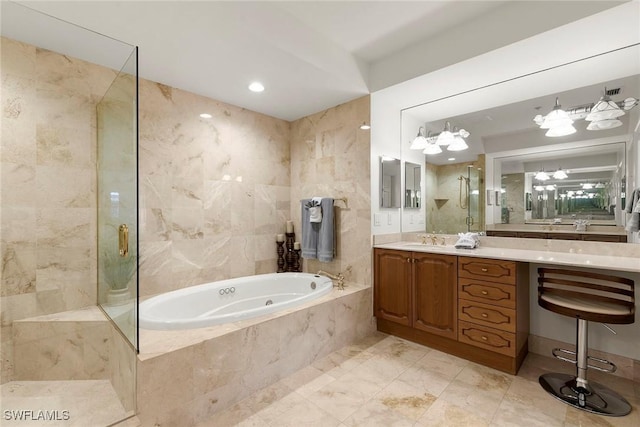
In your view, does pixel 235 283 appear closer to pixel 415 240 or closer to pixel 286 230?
pixel 286 230

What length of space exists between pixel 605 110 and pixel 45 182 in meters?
4.43

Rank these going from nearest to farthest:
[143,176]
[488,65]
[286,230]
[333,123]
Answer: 1. [488,65]
2. [143,176]
3. [333,123]
4. [286,230]

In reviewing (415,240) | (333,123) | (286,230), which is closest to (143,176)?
(286,230)

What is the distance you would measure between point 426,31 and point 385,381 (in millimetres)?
2730

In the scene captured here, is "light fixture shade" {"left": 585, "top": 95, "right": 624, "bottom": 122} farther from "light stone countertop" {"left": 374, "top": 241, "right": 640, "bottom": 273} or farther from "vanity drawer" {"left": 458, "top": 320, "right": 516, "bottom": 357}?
"vanity drawer" {"left": 458, "top": 320, "right": 516, "bottom": 357}

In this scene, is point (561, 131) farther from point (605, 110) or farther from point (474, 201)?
point (474, 201)

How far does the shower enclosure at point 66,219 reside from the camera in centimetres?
186

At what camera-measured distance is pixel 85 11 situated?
1.72 metres

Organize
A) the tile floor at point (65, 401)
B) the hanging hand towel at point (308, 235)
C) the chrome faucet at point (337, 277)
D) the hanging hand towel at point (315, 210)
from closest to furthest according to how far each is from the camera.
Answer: the tile floor at point (65, 401) → the chrome faucet at point (337, 277) → the hanging hand towel at point (315, 210) → the hanging hand towel at point (308, 235)

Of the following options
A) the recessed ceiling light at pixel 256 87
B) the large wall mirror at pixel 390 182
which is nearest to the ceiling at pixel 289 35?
the recessed ceiling light at pixel 256 87

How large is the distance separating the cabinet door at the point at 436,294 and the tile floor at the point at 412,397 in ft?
0.88

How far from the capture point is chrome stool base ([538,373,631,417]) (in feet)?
5.87

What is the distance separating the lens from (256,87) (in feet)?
9.01

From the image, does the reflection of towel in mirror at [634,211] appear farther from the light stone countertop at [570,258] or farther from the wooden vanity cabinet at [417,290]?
the wooden vanity cabinet at [417,290]
